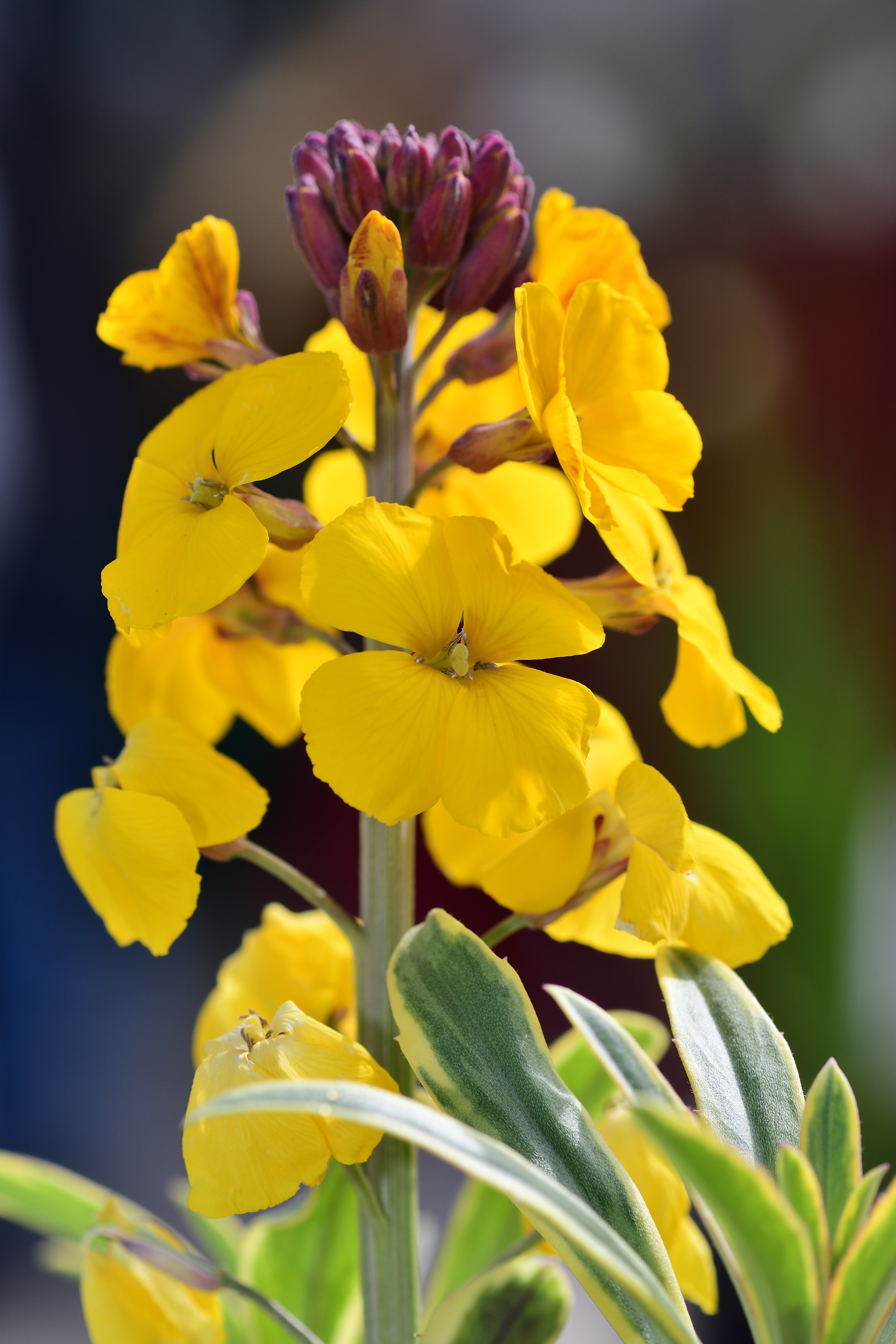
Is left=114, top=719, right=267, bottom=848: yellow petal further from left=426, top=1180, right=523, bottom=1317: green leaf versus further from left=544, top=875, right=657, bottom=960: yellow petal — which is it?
left=426, top=1180, right=523, bottom=1317: green leaf

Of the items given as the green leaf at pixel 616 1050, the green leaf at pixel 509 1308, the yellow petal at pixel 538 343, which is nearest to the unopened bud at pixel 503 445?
the yellow petal at pixel 538 343

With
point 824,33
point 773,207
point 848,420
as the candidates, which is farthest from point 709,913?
point 824,33

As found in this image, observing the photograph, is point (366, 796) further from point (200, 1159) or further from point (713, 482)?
point (713, 482)

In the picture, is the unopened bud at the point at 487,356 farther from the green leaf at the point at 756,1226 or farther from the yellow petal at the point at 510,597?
the green leaf at the point at 756,1226

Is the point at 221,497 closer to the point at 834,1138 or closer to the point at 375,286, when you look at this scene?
the point at 375,286

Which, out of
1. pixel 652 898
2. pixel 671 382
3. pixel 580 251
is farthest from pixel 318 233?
pixel 671 382

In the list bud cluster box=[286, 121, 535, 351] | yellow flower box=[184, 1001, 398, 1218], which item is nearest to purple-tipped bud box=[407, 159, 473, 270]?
bud cluster box=[286, 121, 535, 351]
